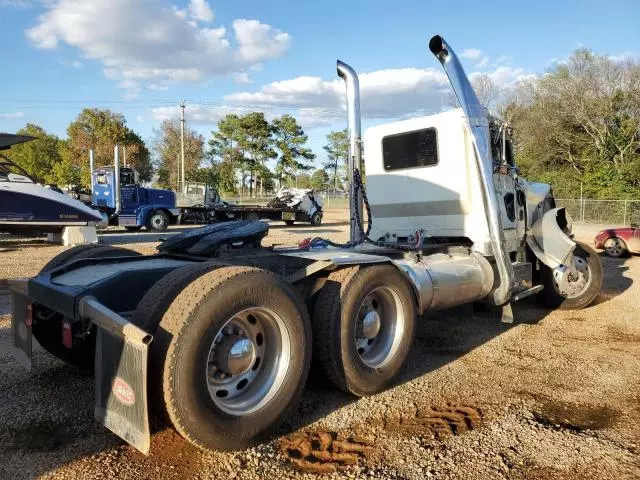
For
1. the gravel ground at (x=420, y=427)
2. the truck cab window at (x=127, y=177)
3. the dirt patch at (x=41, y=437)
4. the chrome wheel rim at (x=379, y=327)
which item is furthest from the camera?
the truck cab window at (x=127, y=177)

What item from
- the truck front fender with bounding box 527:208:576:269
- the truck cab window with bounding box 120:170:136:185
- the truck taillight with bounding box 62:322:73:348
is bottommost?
the truck taillight with bounding box 62:322:73:348

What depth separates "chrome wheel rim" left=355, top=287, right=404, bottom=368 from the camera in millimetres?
4047

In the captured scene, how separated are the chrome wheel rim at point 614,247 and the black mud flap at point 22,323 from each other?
13.7 metres

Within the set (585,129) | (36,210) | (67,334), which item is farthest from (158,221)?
(585,129)

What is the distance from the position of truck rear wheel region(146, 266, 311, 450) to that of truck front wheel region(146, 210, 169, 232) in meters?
19.6

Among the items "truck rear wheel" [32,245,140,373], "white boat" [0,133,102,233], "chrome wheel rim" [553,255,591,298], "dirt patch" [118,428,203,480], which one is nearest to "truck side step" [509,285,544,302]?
"chrome wheel rim" [553,255,591,298]

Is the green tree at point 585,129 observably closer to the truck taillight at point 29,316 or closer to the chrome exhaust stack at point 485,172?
the chrome exhaust stack at point 485,172

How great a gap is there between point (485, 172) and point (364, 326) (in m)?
2.56

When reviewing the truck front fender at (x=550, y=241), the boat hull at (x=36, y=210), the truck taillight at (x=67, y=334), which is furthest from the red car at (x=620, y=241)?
the truck taillight at (x=67, y=334)

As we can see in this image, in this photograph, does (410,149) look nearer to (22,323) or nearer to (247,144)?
(22,323)

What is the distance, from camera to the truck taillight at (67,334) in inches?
133

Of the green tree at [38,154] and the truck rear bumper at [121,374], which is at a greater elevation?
the green tree at [38,154]

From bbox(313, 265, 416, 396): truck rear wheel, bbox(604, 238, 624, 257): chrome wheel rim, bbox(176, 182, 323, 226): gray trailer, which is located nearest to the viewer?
bbox(313, 265, 416, 396): truck rear wheel

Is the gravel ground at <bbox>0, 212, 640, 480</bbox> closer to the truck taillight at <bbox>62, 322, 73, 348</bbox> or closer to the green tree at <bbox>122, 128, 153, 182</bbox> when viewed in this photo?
the truck taillight at <bbox>62, 322, 73, 348</bbox>
